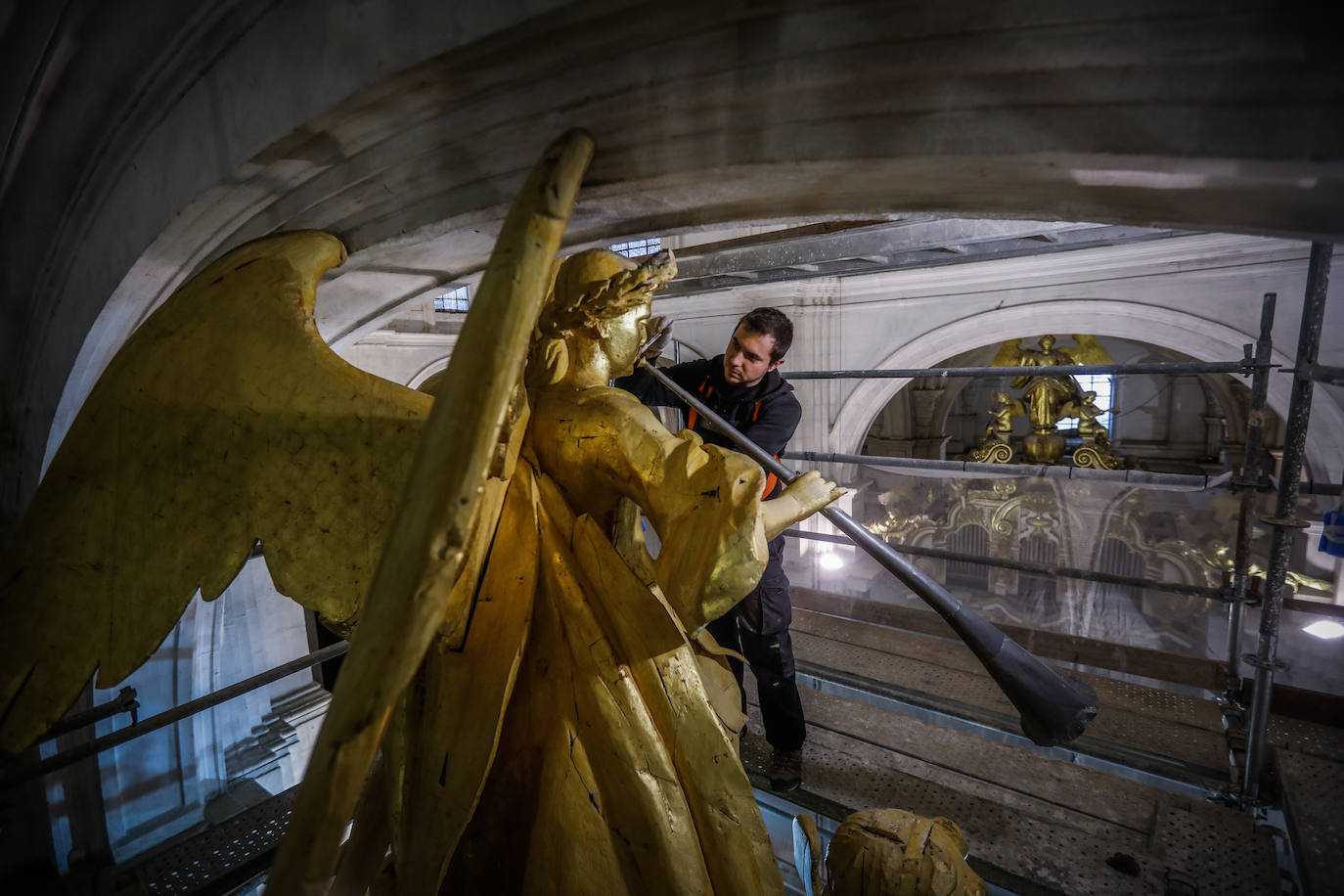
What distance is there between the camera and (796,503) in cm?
77

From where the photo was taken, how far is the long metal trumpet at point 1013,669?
960 millimetres

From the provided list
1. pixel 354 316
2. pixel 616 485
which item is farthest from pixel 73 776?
pixel 616 485

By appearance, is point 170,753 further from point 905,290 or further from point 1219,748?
point 905,290

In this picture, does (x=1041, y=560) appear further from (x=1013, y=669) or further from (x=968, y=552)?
(x=1013, y=669)

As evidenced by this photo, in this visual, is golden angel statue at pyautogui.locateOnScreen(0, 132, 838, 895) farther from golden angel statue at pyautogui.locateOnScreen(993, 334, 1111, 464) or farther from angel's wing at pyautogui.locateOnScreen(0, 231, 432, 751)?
golden angel statue at pyautogui.locateOnScreen(993, 334, 1111, 464)

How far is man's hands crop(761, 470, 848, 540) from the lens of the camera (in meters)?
0.73

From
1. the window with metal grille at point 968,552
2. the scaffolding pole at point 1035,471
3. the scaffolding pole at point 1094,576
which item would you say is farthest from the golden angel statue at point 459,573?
the window with metal grille at point 968,552

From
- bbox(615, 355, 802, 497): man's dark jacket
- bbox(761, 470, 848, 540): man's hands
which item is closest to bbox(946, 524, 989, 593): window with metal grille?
bbox(615, 355, 802, 497): man's dark jacket

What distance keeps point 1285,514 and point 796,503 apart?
5.22 ft

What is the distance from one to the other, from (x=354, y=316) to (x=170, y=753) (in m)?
1.95

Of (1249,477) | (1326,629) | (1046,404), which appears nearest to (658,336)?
(1249,477)

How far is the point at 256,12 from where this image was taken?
800 millimetres

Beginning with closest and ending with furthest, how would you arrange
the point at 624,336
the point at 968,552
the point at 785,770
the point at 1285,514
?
the point at 624,336 → the point at 1285,514 → the point at 785,770 → the point at 968,552

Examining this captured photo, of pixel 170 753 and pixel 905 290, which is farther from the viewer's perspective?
pixel 905 290
